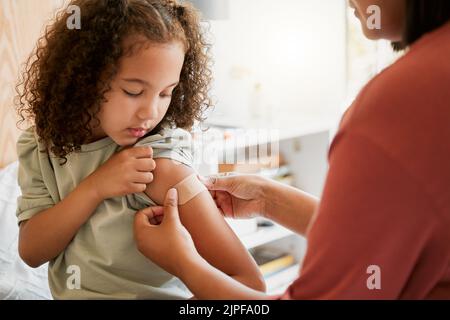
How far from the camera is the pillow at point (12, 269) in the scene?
115 centimetres

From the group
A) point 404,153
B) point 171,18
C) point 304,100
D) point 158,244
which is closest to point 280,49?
point 304,100

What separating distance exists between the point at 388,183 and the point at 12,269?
932 mm

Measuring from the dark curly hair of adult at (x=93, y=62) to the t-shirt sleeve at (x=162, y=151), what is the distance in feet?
0.18

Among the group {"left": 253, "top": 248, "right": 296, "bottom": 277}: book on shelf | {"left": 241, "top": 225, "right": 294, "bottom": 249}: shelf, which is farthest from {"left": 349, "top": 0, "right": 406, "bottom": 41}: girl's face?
{"left": 253, "top": 248, "right": 296, "bottom": 277}: book on shelf

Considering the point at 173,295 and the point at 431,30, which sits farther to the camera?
the point at 173,295

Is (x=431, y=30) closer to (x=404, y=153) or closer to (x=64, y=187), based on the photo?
(x=404, y=153)

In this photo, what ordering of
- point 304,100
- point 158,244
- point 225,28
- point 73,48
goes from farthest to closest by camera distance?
1. point 304,100
2. point 225,28
3. point 73,48
4. point 158,244

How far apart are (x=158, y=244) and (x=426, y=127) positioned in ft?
1.40

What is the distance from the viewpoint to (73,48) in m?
0.90

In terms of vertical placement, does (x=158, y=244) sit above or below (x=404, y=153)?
below

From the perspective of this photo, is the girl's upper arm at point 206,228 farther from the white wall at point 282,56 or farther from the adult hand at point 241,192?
the white wall at point 282,56

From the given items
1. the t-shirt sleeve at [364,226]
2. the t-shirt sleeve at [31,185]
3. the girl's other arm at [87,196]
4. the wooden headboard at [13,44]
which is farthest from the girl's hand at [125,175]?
the wooden headboard at [13,44]

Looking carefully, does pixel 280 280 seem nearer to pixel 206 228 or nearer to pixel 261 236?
pixel 261 236

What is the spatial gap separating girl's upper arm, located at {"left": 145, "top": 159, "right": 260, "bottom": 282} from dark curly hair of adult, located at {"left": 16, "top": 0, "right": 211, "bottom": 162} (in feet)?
0.40
